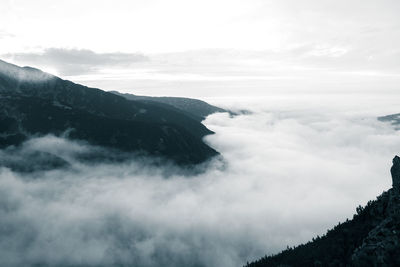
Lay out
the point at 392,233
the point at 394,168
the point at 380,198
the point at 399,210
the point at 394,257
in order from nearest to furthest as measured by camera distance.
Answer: the point at 394,257
the point at 392,233
the point at 399,210
the point at 380,198
the point at 394,168

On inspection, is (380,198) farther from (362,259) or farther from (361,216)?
(362,259)

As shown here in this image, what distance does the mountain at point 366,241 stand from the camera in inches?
4055

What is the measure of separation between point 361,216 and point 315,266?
4159 centimetres

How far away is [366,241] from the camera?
111188mm

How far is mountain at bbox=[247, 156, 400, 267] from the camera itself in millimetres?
103000

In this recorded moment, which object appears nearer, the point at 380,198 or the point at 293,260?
the point at 380,198

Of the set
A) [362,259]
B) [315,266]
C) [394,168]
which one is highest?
[394,168]

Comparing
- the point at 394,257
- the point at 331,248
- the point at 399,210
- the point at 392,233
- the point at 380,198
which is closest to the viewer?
the point at 394,257

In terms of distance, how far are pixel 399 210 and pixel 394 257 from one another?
85.7ft

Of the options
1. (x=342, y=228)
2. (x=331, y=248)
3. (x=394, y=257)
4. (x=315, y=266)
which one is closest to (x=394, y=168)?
(x=342, y=228)

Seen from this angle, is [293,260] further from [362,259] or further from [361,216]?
[362,259]

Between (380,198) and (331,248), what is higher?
(380,198)

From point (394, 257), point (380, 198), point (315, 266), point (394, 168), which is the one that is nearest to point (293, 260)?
point (315, 266)

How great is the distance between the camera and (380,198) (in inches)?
6014
